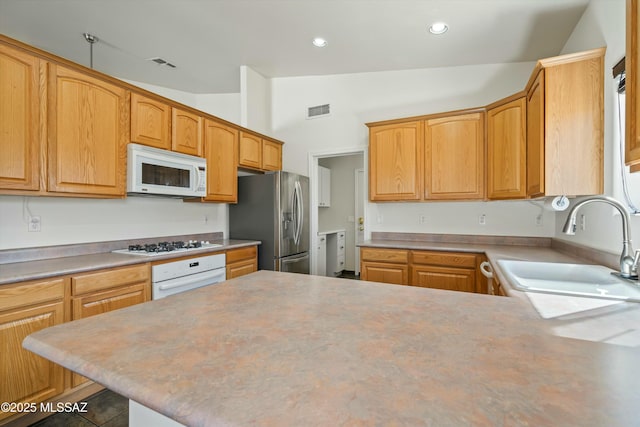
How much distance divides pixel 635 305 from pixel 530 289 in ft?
1.02

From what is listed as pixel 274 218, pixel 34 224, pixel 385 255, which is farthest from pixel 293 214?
pixel 34 224

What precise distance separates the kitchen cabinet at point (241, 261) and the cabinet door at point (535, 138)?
108 inches

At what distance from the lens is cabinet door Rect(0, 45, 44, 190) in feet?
5.88

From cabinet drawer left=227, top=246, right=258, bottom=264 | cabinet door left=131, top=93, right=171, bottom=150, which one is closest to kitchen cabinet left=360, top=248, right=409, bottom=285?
cabinet drawer left=227, top=246, right=258, bottom=264

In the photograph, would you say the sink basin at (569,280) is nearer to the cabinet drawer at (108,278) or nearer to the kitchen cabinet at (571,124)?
the kitchen cabinet at (571,124)

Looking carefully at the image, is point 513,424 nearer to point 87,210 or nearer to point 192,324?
point 192,324

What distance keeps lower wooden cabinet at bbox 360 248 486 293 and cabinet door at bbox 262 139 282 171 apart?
1723 millimetres

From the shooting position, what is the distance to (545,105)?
6.56 ft

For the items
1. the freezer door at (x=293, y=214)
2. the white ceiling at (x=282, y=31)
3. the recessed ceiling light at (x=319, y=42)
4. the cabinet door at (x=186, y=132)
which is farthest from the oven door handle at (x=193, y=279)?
the recessed ceiling light at (x=319, y=42)

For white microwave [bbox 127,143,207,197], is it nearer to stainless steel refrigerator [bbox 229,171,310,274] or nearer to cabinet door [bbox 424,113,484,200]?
stainless steel refrigerator [bbox 229,171,310,274]

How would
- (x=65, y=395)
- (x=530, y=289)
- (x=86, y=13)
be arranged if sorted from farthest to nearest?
(x=86, y=13), (x=65, y=395), (x=530, y=289)

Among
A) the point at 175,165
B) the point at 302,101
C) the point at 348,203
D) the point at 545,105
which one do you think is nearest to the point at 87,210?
the point at 175,165

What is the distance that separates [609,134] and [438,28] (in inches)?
65.6

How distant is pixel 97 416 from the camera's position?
1841mm
